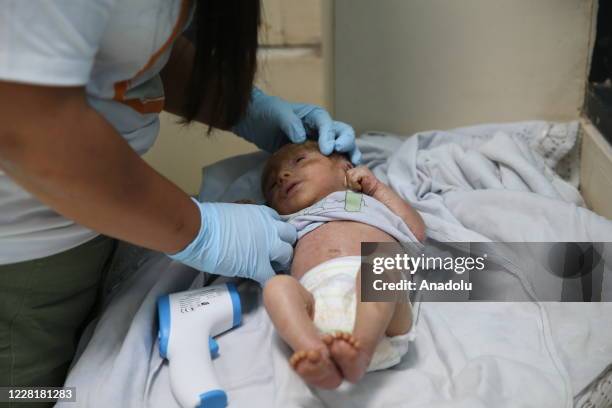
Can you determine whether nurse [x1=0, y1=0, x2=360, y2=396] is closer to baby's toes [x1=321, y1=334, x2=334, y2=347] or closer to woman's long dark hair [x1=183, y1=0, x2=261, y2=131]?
woman's long dark hair [x1=183, y1=0, x2=261, y2=131]

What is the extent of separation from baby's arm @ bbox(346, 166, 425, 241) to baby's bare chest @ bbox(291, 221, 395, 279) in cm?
8

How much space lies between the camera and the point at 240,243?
902mm

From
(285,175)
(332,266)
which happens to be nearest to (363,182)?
(285,175)

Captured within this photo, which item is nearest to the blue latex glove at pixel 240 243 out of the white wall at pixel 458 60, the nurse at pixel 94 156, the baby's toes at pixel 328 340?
the nurse at pixel 94 156

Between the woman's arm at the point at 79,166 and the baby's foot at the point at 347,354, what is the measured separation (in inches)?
10.6

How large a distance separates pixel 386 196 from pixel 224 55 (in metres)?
0.46

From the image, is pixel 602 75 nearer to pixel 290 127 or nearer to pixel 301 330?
pixel 290 127

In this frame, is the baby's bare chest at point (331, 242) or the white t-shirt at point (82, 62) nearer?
the white t-shirt at point (82, 62)

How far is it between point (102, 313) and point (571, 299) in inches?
32.4

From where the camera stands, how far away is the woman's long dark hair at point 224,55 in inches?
31.4

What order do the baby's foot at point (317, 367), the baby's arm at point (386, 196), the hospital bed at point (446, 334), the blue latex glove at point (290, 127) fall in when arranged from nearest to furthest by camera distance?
the baby's foot at point (317, 367) < the hospital bed at point (446, 334) < the baby's arm at point (386, 196) < the blue latex glove at point (290, 127)

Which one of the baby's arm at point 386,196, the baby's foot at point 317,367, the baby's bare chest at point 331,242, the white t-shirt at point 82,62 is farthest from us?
the baby's arm at point 386,196

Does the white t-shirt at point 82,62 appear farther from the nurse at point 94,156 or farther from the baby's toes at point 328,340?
the baby's toes at point 328,340

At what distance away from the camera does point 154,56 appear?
779mm
